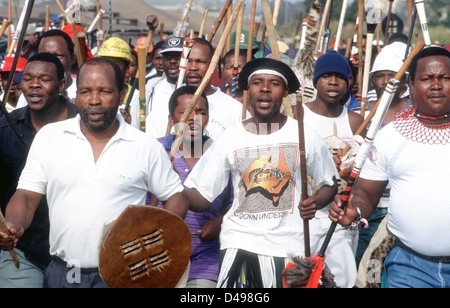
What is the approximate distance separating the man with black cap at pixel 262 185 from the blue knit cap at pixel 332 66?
1.19m

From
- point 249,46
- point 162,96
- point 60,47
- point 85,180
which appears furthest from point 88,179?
point 162,96

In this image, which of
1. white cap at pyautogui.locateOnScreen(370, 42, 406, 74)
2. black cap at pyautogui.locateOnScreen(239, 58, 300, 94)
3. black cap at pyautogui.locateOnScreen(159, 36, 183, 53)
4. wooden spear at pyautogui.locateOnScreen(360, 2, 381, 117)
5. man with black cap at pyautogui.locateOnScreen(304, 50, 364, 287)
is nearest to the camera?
black cap at pyautogui.locateOnScreen(239, 58, 300, 94)

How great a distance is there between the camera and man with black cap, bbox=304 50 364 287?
217 inches

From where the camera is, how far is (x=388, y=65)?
719 cm

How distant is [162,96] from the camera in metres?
7.39

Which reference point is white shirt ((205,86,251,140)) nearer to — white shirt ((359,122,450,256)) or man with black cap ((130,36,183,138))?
man with black cap ((130,36,183,138))

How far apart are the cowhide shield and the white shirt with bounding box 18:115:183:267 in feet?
0.65

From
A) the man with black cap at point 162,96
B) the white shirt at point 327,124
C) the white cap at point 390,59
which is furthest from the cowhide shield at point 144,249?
the white cap at point 390,59

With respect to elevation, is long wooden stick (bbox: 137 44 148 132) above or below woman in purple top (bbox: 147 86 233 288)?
above

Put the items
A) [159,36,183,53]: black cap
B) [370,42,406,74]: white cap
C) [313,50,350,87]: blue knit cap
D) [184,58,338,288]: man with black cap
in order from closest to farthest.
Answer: [184,58,338,288]: man with black cap < [313,50,350,87]: blue knit cap < [370,42,406,74]: white cap < [159,36,183,53]: black cap

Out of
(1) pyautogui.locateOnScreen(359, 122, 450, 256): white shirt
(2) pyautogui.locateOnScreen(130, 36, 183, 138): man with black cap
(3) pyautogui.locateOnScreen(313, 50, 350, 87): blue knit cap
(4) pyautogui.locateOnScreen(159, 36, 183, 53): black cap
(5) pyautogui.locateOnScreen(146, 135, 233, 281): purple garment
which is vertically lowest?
(5) pyautogui.locateOnScreen(146, 135, 233, 281): purple garment

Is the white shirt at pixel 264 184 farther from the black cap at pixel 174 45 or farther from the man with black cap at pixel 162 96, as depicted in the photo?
the black cap at pixel 174 45

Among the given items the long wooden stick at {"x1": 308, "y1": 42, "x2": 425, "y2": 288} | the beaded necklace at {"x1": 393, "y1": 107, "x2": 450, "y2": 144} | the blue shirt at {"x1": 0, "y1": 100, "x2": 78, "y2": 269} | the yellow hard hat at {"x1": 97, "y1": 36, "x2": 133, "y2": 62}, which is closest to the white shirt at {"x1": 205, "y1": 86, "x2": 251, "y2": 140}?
the yellow hard hat at {"x1": 97, "y1": 36, "x2": 133, "y2": 62}
